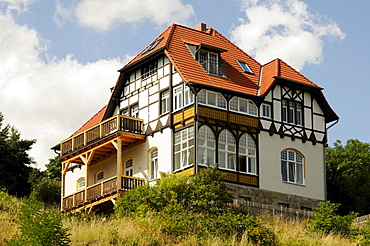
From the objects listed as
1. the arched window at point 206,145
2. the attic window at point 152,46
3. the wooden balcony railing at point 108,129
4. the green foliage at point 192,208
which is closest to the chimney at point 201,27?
the attic window at point 152,46

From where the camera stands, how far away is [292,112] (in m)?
44.2

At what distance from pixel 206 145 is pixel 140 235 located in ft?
33.1

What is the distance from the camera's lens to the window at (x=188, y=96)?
40.4 metres

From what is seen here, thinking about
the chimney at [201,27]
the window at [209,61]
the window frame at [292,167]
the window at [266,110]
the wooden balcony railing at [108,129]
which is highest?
the chimney at [201,27]

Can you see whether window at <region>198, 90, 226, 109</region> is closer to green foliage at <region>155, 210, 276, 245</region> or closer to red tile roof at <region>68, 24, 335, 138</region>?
red tile roof at <region>68, 24, 335, 138</region>

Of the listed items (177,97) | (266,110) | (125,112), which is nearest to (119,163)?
(177,97)

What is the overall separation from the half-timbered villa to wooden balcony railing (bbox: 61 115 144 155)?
2.2 inches

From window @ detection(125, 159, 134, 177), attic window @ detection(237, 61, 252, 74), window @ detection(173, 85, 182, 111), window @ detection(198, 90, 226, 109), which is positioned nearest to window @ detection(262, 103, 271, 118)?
attic window @ detection(237, 61, 252, 74)

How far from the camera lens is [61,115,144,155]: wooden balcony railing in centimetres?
4253

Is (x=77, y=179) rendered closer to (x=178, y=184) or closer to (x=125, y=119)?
(x=125, y=119)

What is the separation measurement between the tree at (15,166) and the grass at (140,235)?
725 inches

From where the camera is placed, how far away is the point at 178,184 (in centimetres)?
3588

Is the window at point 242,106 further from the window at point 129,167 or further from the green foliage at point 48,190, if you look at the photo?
the green foliage at point 48,190

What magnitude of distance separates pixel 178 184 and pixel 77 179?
1439 cm
